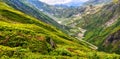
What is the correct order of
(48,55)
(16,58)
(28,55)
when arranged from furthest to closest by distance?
1. (48,55)
2. (28,55)
3. (16,58)

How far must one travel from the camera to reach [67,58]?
155000 millimetres

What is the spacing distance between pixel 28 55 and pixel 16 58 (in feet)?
30.8

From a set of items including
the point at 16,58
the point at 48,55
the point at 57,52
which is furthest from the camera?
the point at 57,52

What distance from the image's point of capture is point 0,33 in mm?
175875

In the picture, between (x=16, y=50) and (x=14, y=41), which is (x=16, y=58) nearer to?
(x=16, y=50)

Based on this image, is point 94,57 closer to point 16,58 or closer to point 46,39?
point 46,39

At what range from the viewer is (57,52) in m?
164

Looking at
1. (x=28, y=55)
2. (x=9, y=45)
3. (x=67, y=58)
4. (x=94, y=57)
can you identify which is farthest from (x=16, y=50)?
(x=94, y=57)

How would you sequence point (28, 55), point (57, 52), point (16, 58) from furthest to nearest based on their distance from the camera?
point (57, 52) < point (28, 55) < point (16, 58)

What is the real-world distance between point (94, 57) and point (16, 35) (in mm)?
45535

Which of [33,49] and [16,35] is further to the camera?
[16,35]

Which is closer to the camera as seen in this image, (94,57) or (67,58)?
(67,58)

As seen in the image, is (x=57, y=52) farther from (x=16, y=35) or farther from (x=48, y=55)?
(x=16, y=35)

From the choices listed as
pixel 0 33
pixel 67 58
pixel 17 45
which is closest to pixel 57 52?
pixel 67 58
